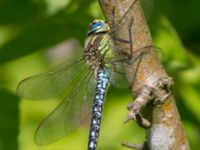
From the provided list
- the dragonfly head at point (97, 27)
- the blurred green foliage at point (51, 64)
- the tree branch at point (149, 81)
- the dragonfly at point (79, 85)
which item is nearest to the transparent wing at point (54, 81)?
the dragonfly at point (79, 85)

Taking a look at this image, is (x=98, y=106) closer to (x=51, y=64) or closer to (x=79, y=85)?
(x=79, y=85)

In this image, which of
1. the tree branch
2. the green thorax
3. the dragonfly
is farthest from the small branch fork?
the green thorax

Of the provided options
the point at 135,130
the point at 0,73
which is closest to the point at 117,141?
the point at 135,130

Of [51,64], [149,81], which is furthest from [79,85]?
[149,81]

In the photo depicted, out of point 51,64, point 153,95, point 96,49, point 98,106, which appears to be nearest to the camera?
point 153,95

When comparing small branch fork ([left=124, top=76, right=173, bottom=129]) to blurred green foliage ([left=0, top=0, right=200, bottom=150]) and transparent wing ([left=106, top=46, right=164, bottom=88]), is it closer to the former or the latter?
transparent wing ([left=106, top=46, right=164, bottom=88])

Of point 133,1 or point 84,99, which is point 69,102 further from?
point 133,1

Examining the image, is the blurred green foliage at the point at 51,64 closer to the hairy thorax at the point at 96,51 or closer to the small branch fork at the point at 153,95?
the hairy thorax at the point at 96,51

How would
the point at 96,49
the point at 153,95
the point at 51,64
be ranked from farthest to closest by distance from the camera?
the point at 51,64 → the point at 96,49 → the point at 153,95
